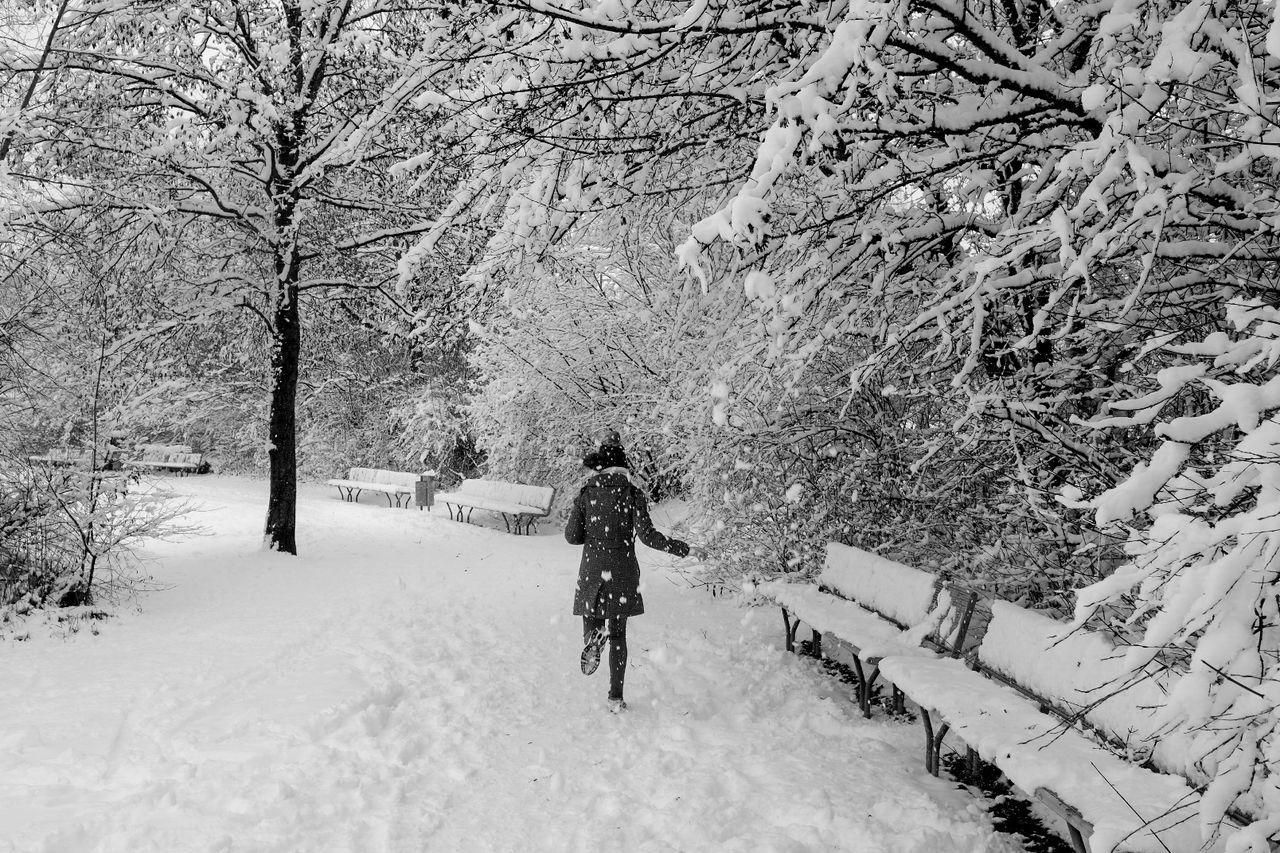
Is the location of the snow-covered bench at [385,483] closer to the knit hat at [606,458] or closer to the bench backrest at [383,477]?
the bench backrest at [383,477]

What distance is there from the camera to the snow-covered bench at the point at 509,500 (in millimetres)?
13656

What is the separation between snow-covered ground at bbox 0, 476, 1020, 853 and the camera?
331 centimetres

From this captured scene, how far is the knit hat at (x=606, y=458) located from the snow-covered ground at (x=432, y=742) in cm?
155

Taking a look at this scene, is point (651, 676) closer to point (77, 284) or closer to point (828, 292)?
point (828, 292)

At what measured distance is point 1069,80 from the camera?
10.2ft

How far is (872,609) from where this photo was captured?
5730mm

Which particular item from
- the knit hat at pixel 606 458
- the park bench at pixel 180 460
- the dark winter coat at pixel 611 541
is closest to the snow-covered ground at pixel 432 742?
the dark winter coat at pixel 611 541

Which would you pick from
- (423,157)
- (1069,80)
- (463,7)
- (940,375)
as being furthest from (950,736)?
(463,7)

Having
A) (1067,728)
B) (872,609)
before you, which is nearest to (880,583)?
(872,609)

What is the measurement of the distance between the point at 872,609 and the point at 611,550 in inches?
83.3

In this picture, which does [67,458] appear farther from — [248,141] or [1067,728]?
[1067,728]

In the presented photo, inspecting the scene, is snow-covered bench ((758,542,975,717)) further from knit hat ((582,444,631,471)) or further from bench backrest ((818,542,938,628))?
knit hat ((582,444,631,471))

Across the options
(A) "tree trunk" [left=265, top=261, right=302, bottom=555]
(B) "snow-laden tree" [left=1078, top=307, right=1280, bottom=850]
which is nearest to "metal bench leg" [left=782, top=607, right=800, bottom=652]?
(B) "snow-laden tree" [left=1078, top=307, right=1280, bottom=850]

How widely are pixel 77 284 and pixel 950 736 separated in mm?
9765
